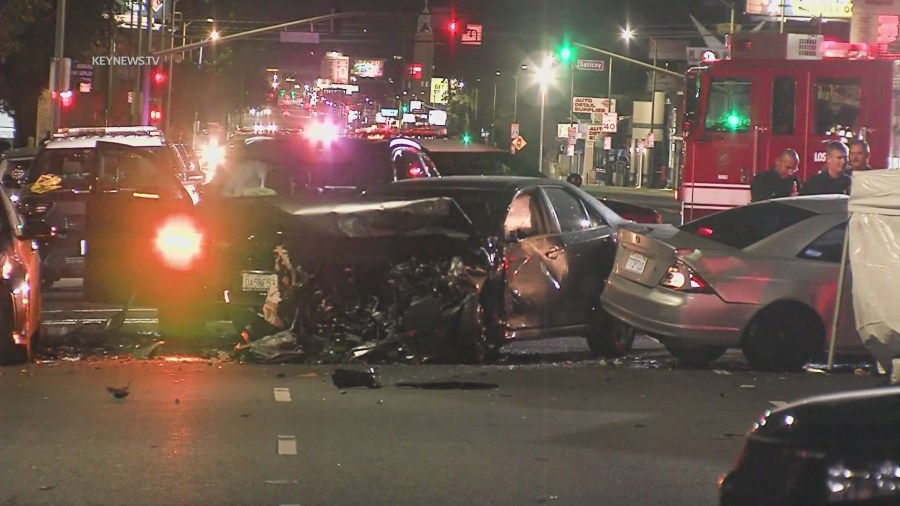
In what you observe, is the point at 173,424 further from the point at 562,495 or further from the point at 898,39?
the point at 898,39

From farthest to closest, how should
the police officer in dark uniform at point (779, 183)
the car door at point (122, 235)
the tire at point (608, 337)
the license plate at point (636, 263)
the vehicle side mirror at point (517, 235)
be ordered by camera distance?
the police officer in dark uniform at point (779, 183)
the car door at point (122, 235)
the tire at point (608, 337)
the vehicle side mirror at point (517, 235)
the license plate at point (636, 263)

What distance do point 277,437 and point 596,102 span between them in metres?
45.7

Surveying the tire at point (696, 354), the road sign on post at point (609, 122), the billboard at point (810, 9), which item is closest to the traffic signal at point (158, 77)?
the road sign on post at point (609, 122)

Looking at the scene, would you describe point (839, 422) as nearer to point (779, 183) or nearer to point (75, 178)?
point (779, 183)

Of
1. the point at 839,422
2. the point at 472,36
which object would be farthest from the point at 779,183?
the point at 472,36

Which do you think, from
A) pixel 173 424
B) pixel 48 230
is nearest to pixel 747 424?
pixel 173 424

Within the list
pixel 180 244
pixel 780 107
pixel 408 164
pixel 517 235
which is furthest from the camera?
pixel 780 107

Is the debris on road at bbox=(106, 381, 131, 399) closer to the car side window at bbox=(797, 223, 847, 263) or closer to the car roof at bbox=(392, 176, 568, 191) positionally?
the car roof at bbox=(392, 176, 568, 191)

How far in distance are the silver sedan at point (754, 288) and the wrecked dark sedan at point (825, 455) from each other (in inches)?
258

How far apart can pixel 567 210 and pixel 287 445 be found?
4.93 m

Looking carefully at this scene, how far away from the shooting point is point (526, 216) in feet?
39.0

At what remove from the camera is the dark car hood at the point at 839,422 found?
3.90m

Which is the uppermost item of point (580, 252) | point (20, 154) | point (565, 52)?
point (565, 52)

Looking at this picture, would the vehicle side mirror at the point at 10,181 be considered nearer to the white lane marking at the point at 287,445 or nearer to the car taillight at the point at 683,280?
the car taillight at the point at 683,280
